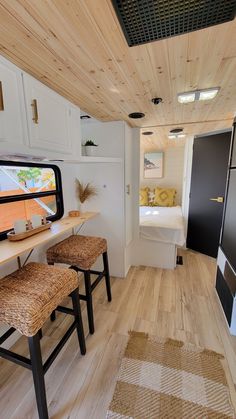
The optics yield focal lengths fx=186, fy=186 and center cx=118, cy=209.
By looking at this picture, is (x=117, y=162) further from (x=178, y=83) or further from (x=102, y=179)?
(x=178, y=83)

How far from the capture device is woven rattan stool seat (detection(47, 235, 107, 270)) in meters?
1.69

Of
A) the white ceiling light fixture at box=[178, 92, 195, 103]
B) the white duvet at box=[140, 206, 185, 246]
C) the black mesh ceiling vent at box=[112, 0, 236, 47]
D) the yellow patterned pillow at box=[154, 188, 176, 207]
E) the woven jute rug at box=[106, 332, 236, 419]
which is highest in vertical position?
the black mesh ceiling vent at box=[112, 0, 236, 47]

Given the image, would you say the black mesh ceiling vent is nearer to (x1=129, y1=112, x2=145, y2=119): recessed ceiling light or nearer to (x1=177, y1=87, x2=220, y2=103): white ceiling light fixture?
(x1=177, y1=87, x2=220, y2=103): white ceiling light fixture

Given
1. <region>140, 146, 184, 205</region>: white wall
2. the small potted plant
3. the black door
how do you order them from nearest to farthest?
the small potted plant → the black door → <region>140, 146, 184, 205</region>: white wall

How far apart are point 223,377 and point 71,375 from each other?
1.13 m

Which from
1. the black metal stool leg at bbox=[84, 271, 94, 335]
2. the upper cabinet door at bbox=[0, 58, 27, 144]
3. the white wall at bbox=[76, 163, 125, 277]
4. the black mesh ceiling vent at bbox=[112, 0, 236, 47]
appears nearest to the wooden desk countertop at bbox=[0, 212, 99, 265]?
the black metal stool leg at bbox=[84, 271, 94, 335]

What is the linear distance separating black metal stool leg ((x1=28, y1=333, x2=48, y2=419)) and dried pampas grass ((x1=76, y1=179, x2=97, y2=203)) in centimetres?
176

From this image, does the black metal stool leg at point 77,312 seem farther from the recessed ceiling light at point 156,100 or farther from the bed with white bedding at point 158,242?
the recessed ceiling light at point 156,100

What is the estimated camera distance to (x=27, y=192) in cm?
184

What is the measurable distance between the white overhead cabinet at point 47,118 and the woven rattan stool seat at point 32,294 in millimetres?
926

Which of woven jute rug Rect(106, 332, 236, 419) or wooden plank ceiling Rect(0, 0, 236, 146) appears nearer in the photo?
wooden plank ceiling Rect(0, 0, 236, 146)

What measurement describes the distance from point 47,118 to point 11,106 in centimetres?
33

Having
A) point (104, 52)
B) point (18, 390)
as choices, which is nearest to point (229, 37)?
point (104, 52)

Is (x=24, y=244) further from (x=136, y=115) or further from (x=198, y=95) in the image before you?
(x=198, y=95)
